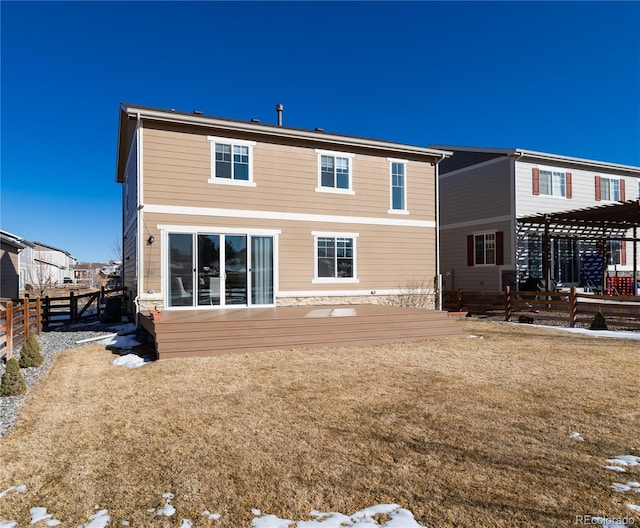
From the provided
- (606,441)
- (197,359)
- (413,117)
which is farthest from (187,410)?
(413,117)

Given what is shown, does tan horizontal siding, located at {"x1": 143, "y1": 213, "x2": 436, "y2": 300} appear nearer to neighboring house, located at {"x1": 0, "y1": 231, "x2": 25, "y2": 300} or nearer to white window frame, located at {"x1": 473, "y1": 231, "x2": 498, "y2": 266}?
white window frame, located at {"x1": 473, "y1": 231, "x2": 498, "y2": 266}

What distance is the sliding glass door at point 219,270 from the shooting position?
10.6m

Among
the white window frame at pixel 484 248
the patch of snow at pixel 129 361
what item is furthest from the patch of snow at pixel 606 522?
the white window frame at pixel 484 248

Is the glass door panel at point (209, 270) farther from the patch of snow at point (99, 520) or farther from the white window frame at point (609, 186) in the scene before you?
the white window frame at point (609, 186)

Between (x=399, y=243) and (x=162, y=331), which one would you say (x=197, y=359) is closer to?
(x=162, y=331)

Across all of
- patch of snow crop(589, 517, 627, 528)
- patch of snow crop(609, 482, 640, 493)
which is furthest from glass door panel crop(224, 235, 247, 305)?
patch of snow crop(589, 517, 627, 528)

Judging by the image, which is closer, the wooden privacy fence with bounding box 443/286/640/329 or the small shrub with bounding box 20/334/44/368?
the small shrub with bounding box 20/334/44/368

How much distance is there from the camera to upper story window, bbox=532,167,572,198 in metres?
16.8

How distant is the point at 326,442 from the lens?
381cm

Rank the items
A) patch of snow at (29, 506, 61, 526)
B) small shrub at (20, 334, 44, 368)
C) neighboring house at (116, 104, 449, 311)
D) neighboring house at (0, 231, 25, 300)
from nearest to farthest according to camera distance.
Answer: patch of snow at (29, 506, 61, 526)
small shrub at (20, 334, 44, 368)
neighboring house at (116, 104, 449, 311)
neighboring house at (0, 231, 25, 300)

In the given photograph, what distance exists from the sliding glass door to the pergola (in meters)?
10.4

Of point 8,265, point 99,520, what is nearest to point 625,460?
point 99,520

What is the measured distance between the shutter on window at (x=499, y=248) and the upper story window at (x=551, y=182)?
7.50 ft

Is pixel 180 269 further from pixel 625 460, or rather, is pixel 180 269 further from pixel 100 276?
pixel 100 276
